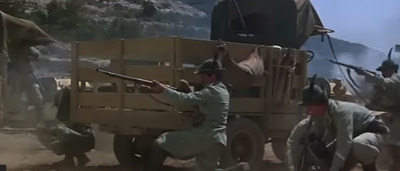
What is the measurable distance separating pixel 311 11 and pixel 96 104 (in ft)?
12.4

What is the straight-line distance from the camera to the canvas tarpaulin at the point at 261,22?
10203 mm

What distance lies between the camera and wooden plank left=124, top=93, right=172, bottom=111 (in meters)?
7.95

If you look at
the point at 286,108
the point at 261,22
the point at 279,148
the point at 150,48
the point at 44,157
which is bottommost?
the point at 44,157

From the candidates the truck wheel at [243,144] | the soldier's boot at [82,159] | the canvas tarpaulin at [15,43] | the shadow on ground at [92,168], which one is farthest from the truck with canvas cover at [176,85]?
the canvas tarpaulin at [15,43]

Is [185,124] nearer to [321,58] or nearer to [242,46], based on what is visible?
[242,46]

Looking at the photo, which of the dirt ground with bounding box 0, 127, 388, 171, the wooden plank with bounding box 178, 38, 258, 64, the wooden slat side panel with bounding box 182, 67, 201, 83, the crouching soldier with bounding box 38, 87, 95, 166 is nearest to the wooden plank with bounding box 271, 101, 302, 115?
the dirt ground with bounding box 0, 127, 388, 171

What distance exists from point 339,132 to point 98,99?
3.39 m

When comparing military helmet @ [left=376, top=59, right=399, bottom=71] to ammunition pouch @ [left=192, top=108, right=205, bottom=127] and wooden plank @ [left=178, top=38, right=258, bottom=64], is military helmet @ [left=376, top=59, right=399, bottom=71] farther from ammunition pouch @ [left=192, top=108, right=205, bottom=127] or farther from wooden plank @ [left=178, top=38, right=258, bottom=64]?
ammunition pouch @ [left=192, top=108, right=205, bottom=127]

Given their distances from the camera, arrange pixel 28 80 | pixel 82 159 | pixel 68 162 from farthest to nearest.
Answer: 1. pixel 28 80
2. pixel 82 159
3. pixel 68 162

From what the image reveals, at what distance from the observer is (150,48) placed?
814cm

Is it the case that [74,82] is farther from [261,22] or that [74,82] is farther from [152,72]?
Answer: [261,22]

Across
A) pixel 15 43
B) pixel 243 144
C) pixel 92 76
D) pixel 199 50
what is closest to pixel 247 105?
pixel 243 144

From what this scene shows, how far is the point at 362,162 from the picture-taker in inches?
267

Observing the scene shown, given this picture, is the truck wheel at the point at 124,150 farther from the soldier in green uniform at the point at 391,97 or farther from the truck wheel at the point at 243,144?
the soldier in green uniform at the point at 391,97
